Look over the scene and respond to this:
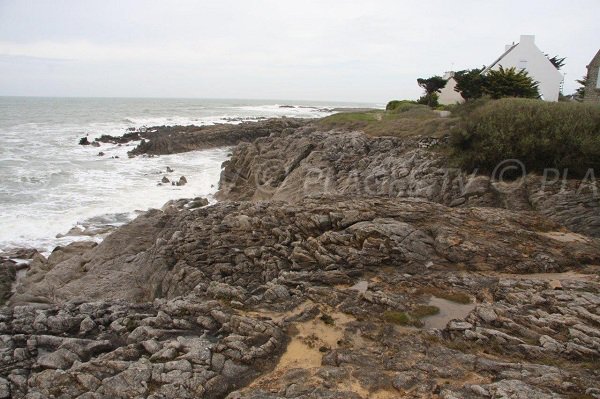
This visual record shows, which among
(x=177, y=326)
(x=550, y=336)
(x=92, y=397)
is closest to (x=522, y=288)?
(x=550, y=336)

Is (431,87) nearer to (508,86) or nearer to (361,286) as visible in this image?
(508,86)

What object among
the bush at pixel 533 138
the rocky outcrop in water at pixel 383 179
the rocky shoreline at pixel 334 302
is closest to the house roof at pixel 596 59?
the bush at pixel 533 138

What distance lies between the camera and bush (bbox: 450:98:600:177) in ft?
47.7

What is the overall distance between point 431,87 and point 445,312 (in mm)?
32549

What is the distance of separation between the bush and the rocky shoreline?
2.64ft

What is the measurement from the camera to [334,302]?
31.9ft

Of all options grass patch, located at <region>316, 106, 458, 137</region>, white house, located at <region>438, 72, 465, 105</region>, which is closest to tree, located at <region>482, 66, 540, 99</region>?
grass patch, located at <region>316, 106, 458, 137</region>

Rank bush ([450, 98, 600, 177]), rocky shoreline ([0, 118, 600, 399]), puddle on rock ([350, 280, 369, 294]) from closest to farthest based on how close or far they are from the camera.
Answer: rocky shoreline ([0, 118, 600, 399]) < puddle on rock ([350, 280, 369, 294]) < bush ([450, 98, 600, 177])

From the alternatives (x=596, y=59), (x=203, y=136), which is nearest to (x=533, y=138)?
(x=596, y=59)

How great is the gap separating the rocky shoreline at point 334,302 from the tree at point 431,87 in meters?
22.5

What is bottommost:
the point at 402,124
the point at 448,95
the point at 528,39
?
the point at 402,124

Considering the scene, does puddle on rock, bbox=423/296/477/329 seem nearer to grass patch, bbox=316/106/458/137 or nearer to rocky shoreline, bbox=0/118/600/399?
A: rocky shoreline, bbox=0/118/600/399

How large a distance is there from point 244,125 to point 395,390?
52.5m

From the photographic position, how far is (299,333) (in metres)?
8.62
